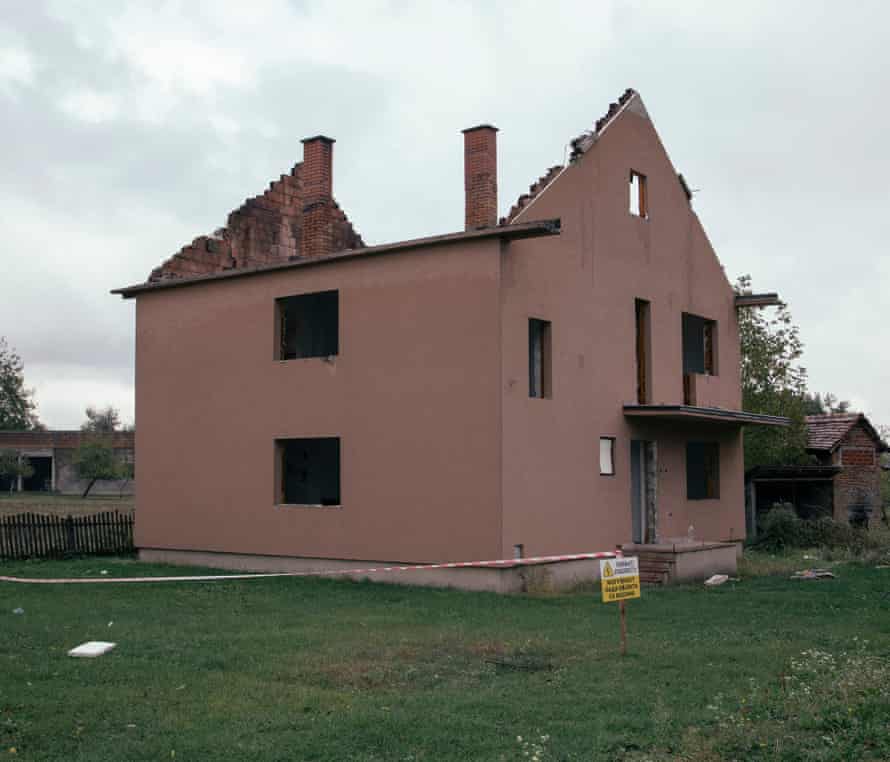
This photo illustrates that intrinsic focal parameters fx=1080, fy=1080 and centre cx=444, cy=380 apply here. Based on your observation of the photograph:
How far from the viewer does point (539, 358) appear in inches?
770

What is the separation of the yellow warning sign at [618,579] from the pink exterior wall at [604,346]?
6.22 m

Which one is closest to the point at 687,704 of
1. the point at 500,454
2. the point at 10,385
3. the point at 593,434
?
the point at 500,454

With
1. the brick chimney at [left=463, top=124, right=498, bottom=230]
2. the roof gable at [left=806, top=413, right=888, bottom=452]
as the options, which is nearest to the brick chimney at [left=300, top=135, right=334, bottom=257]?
the brick chimney at [left=463, top=124, right=498, bottom=230]

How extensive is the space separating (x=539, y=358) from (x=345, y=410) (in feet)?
12.3

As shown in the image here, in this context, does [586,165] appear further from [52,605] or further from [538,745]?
[538,745]

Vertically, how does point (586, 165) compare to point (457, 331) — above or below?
above

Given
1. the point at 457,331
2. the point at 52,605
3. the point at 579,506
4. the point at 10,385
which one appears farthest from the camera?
the point at 10,385

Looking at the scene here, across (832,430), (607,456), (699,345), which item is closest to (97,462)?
(832,430)

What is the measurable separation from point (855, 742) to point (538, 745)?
2235 millimetres

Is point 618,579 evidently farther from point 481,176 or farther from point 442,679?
point 481,176

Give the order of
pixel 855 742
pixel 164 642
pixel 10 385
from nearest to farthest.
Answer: pixel 855 742 → pixel 164 642 → pixel 10 385

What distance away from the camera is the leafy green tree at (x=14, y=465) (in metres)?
65.7

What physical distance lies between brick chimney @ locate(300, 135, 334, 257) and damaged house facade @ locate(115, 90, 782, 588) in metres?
0.05

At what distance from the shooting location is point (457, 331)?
18.6 meters
